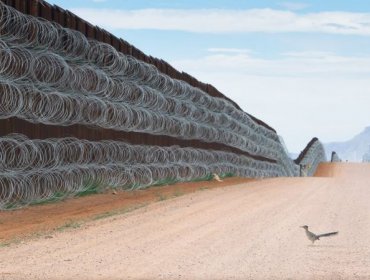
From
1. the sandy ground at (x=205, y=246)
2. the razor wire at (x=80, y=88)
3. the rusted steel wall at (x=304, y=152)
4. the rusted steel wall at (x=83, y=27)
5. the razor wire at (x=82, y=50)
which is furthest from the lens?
the rusted steel wall at (x=304, y=152)

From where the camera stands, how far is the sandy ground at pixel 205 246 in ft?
26.9

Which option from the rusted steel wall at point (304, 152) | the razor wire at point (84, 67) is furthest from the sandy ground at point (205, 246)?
the rusted steel wall at point (304, 152)

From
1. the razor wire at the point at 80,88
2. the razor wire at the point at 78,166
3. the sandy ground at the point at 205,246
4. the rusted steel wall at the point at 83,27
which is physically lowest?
the sandy ground at the point at 205,246

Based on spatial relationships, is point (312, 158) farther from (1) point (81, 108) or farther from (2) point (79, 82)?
(2) point (79, 82)

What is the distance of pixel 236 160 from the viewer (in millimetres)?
32094

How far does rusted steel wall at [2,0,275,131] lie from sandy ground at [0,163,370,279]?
477 centimetres

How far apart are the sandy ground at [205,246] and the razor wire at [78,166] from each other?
82.6 inches

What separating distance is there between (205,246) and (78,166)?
7247 mm

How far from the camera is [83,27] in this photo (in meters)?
18.6

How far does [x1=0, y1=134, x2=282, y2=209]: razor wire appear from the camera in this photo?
1448 cm

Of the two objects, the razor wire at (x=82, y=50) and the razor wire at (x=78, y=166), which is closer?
the razor wire at (x=78, y=166)

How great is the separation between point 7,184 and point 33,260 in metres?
5.70

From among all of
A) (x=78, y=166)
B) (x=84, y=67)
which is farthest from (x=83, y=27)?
(x=78, y=166)

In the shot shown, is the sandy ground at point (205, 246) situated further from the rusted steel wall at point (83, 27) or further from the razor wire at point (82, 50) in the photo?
the rusted steel wall at point (83, 27)
